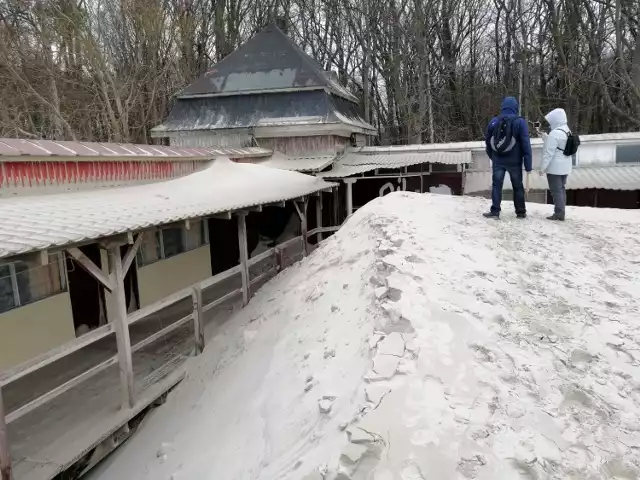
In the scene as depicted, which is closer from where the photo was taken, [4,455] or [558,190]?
[4,455]

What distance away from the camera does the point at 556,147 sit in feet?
23.1

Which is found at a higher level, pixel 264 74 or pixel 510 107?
pixel 264 74

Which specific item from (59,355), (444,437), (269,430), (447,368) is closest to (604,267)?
(447,368)

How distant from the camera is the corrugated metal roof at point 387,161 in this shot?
13484mm

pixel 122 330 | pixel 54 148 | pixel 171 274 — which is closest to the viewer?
pixel 122 330

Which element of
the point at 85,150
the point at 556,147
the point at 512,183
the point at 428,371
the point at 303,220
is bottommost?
the point at 428,371

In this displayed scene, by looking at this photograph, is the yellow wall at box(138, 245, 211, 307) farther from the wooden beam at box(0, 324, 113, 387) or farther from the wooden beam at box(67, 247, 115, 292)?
the wooden beam at box(67, 247, 115, 292)

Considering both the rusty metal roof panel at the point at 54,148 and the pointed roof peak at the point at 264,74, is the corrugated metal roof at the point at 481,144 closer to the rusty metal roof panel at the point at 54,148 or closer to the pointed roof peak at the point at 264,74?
the pointed roof peak at the point at 264,74

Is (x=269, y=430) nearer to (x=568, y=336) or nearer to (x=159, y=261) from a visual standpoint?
(x=568, y=336)

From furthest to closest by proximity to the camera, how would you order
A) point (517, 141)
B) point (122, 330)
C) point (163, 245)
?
point (163, 245)
point (517, 141)
point (122, 330)

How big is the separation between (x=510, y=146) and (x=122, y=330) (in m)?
5.57

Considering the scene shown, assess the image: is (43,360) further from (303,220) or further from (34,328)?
(303,220)

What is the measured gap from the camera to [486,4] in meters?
27.7

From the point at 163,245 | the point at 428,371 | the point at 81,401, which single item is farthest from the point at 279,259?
the point at 428,371
